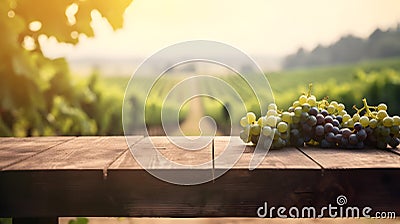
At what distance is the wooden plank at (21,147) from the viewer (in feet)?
4.47

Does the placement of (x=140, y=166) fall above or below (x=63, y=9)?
below

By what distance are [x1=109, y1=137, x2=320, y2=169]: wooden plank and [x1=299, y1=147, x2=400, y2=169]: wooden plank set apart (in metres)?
0.03

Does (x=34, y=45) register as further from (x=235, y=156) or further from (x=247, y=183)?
(x=247, y=183)

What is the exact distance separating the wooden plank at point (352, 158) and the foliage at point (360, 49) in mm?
3698

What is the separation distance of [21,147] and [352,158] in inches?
35.1

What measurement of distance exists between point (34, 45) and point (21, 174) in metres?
1.04

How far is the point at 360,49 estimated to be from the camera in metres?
5.19

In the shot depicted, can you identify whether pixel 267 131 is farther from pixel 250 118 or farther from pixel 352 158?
pixel 352 158

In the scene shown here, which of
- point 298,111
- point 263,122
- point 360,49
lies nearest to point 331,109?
point 298,111

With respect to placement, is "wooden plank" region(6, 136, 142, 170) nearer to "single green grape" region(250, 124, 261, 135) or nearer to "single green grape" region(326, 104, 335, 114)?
"single green grape" region(250, 124, 261, 135)

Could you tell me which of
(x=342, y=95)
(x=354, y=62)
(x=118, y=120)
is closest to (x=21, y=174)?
(x=118, y=120)

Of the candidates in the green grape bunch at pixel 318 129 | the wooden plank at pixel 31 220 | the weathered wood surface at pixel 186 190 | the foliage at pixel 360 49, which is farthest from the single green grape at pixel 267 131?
the foliage at pixel 360 49

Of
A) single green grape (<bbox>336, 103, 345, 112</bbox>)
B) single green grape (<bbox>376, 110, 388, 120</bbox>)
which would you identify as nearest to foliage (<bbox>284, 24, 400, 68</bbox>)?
single green grape (<bbox>336, 103, 345, 112</bbox>)

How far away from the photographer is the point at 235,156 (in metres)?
1.33
